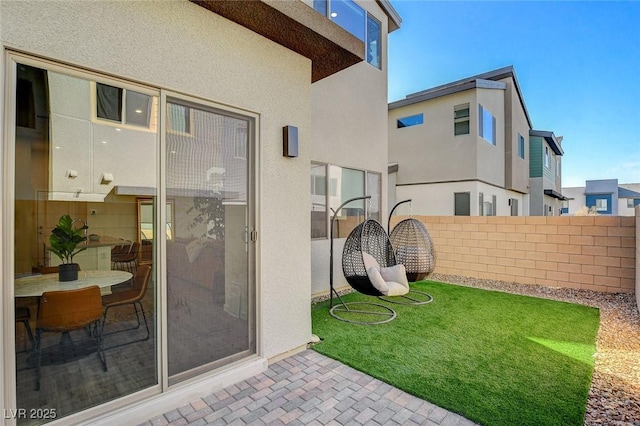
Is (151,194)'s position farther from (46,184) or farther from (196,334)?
(196,334)

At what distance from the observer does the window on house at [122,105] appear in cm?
241

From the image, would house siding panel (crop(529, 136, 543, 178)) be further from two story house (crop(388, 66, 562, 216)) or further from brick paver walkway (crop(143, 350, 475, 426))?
brick paver walkway (crop(143, 350, 475, 426))

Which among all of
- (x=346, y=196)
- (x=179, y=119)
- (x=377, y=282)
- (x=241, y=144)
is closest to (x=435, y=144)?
(x=346, y=196)

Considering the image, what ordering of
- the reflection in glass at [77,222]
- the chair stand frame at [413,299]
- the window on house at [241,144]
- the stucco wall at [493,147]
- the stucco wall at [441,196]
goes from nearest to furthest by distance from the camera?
the reflection in glass at [77,222] < the window on house at [241,144] < the chair stand frame at [413,299] < the stucco wall at [441,196] < the stucco wall at [493,147]

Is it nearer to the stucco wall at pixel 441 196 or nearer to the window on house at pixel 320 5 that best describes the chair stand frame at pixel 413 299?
the window on house at pixel 320 5

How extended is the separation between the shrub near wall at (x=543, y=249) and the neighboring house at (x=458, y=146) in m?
3.43

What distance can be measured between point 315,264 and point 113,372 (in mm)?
3968

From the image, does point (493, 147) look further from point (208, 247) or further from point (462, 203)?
point (208, 247)

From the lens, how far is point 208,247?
114 inches

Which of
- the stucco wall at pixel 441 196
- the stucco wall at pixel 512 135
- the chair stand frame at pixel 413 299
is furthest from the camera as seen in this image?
the stucco wall at pixel 512 135

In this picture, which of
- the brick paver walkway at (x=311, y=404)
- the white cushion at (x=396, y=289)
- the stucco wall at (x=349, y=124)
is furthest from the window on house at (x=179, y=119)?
the white cushion at (x=396, y=289)

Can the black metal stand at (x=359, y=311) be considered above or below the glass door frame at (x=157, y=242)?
below

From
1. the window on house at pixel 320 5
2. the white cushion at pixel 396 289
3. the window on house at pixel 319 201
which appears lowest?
the white cushion at pixel 396 289

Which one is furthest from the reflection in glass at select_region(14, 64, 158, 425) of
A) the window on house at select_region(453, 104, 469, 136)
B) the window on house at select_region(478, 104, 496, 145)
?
the window on house at select_region(478, 104, 496, 145)
